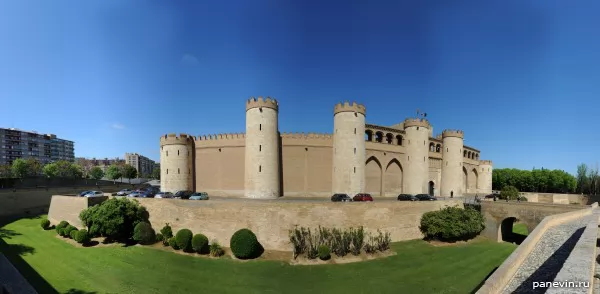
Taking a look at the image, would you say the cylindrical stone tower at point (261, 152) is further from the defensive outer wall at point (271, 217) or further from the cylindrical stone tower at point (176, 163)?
the cylindrical stone tower at point (176, 163)

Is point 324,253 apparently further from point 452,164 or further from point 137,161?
point 137,161

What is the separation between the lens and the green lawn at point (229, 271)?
15.3 meters

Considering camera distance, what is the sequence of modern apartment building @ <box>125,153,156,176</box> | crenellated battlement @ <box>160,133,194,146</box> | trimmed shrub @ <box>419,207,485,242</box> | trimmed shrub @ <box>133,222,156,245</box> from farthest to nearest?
modern apartment building @ <box>125,153,156,176</box>, crenellated battlement @ <box>160,133,194,146</box>, trimmed shrub @ <box>419,207,485,242</box>, trimmed shrub @ <box>133,222,156,245</box>

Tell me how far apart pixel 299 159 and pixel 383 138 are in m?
11.9

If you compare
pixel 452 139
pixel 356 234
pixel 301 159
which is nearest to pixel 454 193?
pixel 452 139

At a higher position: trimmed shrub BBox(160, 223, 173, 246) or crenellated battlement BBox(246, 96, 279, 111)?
crenellated battlement BBox(246, 96, 279, 111)

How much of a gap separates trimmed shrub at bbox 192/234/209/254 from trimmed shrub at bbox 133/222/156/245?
14.6ft

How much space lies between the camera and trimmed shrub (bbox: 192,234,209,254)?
20730 millimetres

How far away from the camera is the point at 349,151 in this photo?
104 feet

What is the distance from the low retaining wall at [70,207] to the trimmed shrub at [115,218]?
3.26 meters

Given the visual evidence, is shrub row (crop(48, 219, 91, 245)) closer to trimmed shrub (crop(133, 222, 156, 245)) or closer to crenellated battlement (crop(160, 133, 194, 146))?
trimmed shrub (crop(133, 222, 156, 245))

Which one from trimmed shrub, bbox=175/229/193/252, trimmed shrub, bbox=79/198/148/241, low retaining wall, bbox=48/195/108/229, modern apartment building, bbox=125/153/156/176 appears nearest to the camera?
trimmed shrub, bbox=175/229/193/252

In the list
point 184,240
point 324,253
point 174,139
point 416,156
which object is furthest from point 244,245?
point 416,156

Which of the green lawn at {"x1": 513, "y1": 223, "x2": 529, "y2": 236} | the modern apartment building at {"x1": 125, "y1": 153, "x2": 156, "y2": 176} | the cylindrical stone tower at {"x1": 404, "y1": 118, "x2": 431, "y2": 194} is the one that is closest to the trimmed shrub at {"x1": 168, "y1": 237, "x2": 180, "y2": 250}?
the cylindrical stone tower at {"x1": 404, "y1": 118, "x2": 431, "y2": 194}
